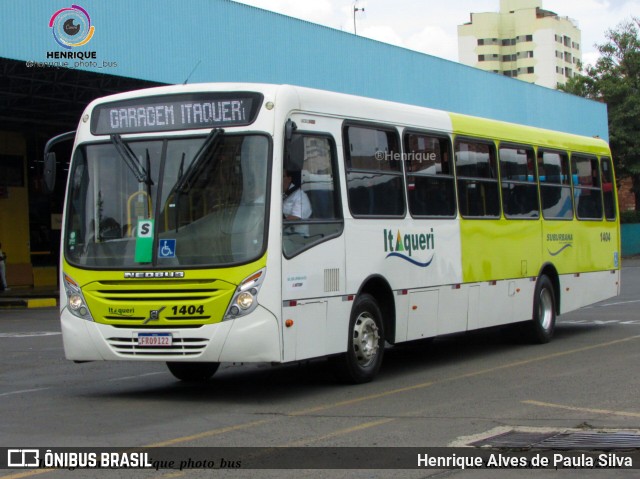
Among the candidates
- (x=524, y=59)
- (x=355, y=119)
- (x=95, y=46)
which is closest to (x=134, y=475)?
(x=355, y=119)

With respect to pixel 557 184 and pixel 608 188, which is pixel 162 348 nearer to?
pixel 557 184

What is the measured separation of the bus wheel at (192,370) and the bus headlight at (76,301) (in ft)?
5.40

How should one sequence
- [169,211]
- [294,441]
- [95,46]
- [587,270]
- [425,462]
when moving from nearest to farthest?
[425,462] → [294,441] → [169,211] → [587,270] → [95,46]

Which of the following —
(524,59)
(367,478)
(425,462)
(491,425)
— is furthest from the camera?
(524,59)

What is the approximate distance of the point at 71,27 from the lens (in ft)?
81.1

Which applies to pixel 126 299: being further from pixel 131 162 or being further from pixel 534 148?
pixel 534 148

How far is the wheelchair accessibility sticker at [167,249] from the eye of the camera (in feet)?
33.7

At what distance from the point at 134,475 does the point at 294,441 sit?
60.7 inches

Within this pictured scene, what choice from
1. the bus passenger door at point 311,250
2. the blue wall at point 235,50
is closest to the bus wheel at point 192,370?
the bus passenger door at point 311,250

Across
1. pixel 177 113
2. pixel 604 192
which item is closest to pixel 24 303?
pixel 604 192

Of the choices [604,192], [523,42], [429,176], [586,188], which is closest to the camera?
[429,176]

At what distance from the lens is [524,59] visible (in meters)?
138

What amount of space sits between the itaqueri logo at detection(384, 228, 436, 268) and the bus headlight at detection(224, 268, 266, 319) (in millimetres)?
2403

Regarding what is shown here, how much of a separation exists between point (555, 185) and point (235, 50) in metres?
14.8
